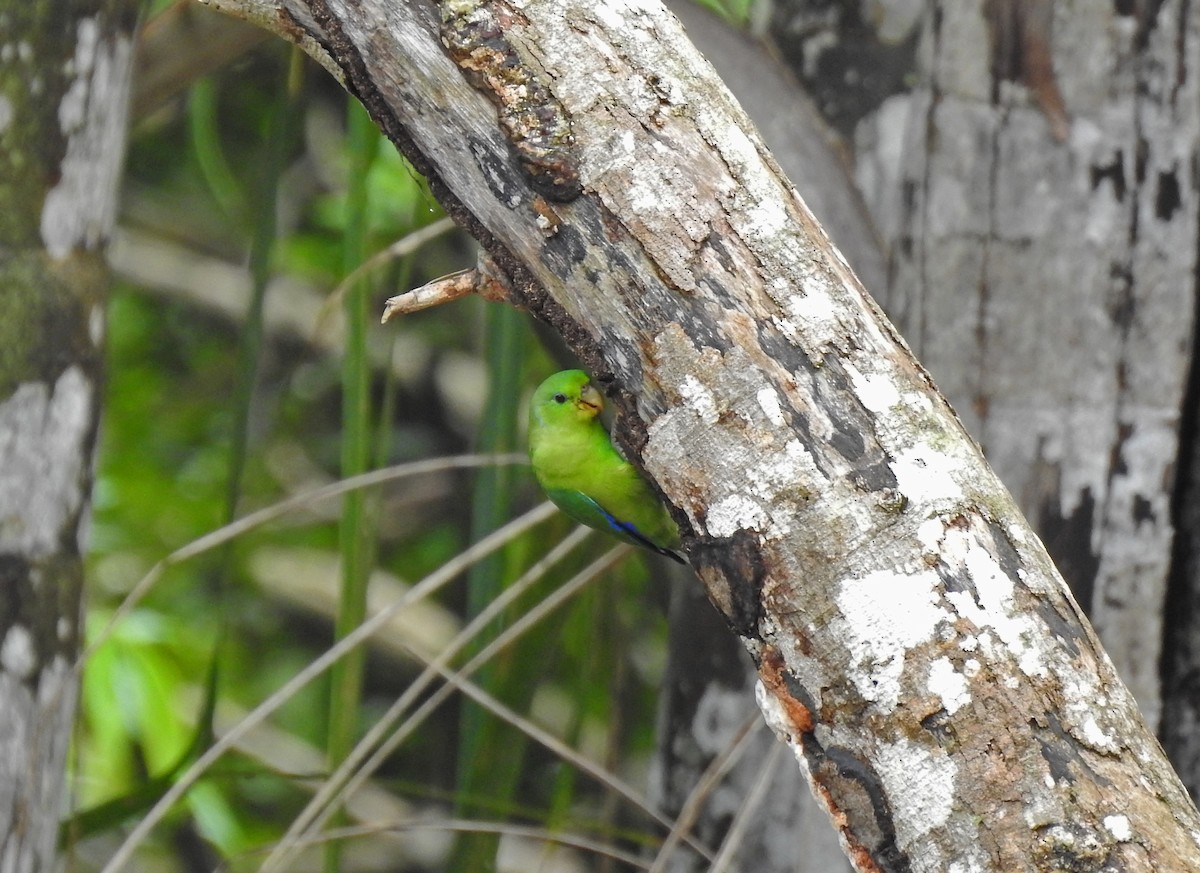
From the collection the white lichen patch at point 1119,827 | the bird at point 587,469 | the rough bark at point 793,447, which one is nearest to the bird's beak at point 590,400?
the bird at point 587,469

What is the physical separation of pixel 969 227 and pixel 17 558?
108 centimetres

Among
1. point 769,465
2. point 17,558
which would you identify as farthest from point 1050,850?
point 17,558

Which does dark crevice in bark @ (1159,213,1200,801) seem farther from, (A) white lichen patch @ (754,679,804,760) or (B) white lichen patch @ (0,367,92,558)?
(B) white lichen patch @ (0,367,92,558)

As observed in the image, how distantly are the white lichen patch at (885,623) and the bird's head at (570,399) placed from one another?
0.63 m

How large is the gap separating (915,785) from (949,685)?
0.06m

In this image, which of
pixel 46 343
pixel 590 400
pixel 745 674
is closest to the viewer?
pixel 46 343

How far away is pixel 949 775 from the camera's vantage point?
0.67 meters

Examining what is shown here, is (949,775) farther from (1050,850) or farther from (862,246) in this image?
(862,246)

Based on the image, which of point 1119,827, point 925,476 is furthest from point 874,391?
point 1119,827

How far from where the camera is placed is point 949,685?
676 millimetres

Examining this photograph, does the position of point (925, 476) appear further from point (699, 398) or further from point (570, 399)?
point (570, 399)

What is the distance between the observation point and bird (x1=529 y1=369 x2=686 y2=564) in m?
1.28

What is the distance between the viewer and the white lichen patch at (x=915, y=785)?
0.67m

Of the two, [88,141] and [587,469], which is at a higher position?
[88,141]
